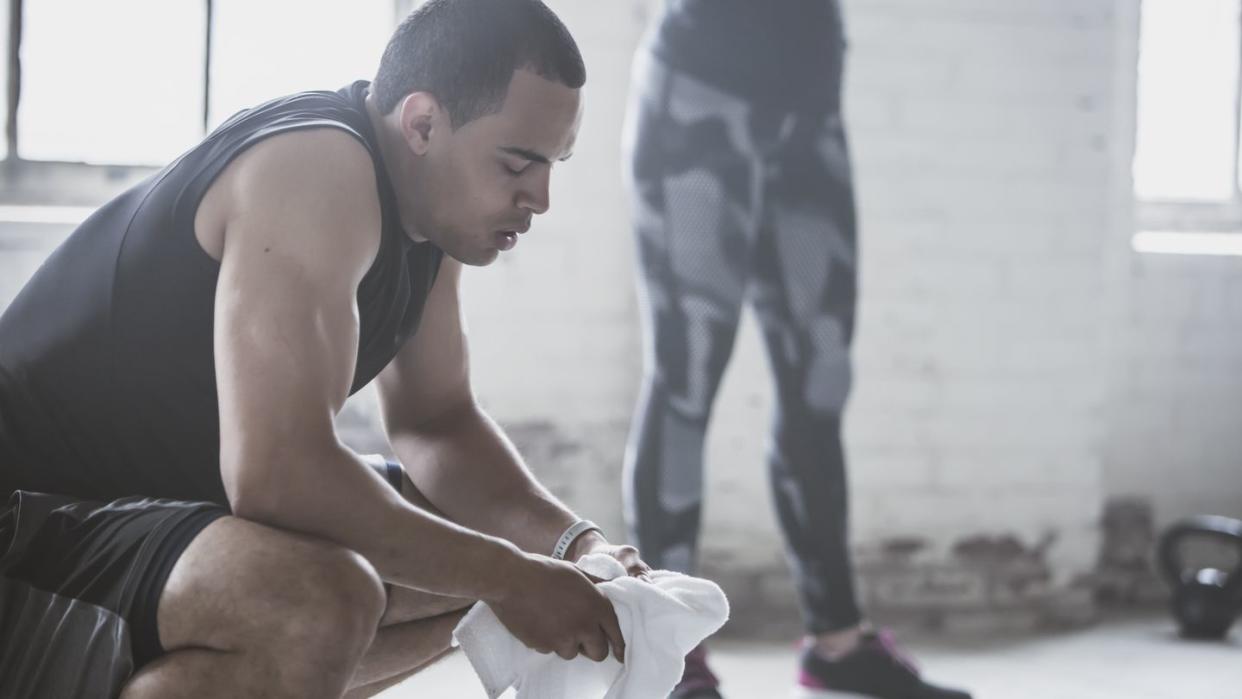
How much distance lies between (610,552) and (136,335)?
524 mm

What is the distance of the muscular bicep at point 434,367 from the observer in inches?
61.4

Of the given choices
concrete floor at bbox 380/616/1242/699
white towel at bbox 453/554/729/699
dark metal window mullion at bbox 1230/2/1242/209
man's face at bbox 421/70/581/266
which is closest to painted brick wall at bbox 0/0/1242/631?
concrete floor at bbox 380/616/1242/699

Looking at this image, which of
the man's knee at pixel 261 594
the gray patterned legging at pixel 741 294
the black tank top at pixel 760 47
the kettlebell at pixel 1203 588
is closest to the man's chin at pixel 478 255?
the man's knee at pixel 261 594

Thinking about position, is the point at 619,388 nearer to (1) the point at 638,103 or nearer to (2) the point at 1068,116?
(1) the point at 638,103

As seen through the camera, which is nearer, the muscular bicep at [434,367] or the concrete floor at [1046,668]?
the muscular bicep at [434,367]

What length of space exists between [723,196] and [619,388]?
89 centimetres

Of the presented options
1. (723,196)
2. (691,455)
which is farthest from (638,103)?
(691,455)

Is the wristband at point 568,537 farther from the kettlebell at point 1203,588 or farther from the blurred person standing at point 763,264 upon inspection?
the kettlebell at point 1203,588

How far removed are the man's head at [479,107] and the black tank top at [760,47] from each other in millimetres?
965

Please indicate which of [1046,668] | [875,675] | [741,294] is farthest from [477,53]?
[1046,668]

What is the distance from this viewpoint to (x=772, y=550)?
3.10 m

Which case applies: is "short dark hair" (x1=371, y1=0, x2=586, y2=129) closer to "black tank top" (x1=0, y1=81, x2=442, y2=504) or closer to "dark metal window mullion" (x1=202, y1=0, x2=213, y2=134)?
"black tank top" (x1=0, y1=81, x2=442, y2=504)

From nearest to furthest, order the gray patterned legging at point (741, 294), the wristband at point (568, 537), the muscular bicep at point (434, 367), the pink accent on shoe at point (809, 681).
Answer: the wristband at point (568, 537)
the muscular bicep at point (434, 367)
the gray patterned legging at point (741, 294)
the pink accent on shoe at point (809, 681)

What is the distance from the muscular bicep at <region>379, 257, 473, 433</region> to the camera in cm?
156
